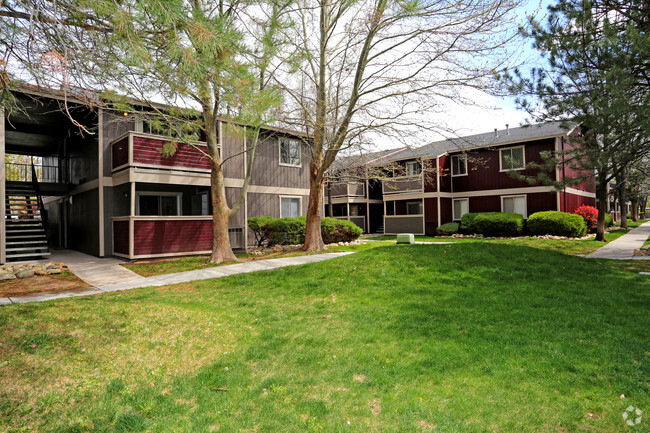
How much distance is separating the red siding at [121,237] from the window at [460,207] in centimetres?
2038

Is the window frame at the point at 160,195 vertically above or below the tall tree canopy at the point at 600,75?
below

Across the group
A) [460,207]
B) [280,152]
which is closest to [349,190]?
[460,207]

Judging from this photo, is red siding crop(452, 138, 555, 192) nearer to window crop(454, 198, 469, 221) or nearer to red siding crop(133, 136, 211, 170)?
window crop(454, 198, 469, 221)

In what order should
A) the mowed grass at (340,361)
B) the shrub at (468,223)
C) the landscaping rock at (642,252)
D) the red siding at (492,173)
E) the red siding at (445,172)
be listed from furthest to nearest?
1. the red siding at (445,172)
2. the shrub at (468,223)
3. the red siding at (492,173)
4. the landscaping rock at (642,252)
5. the mowed grass at (340,361)

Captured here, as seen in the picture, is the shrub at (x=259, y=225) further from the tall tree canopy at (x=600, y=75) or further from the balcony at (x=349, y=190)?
the balcony at (x=349, y=190)

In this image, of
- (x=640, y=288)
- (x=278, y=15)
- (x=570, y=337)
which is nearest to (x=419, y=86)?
(x=278, y=15)

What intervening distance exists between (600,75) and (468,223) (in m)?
14.5

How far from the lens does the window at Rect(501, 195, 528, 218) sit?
22.5 m

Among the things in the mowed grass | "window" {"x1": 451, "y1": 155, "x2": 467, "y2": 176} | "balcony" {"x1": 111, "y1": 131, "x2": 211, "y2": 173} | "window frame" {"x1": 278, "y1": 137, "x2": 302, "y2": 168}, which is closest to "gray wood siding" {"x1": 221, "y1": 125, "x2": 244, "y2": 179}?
"balcony" {"x1": 111, "y1": 131, "x2": 211, "y2": 173}

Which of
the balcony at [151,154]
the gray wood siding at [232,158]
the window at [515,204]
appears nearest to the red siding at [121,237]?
the balcony at [151,154]

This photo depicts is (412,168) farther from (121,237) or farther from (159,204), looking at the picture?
(121,237)

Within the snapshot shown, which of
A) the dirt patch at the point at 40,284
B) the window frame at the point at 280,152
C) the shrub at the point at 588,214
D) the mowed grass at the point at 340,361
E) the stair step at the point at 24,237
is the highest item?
the window frame at the point at 280,152

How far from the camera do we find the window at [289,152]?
732 inches

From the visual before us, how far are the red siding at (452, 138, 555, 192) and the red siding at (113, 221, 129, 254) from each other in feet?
61.1
